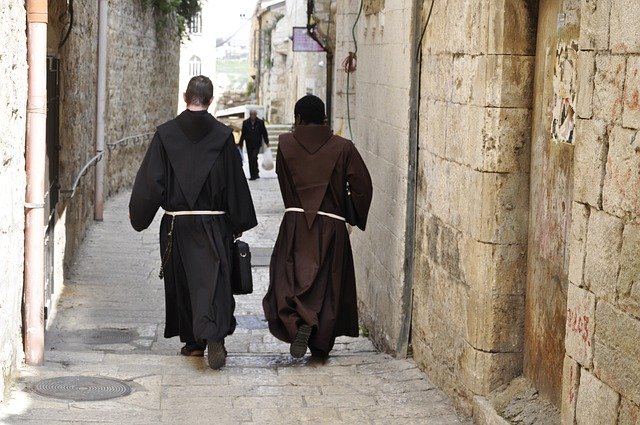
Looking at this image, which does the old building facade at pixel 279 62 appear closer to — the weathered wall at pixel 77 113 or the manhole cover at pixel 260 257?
the weathered wall at pixel 77 113

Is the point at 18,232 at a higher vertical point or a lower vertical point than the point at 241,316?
higher

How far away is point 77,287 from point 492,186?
5.26 meters

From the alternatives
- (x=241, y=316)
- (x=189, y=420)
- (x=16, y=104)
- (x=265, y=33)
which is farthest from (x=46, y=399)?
(x=265, y=33)

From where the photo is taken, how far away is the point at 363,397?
19.9ft

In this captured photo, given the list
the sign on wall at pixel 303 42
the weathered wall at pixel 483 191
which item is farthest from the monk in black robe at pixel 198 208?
the sign on wall at pixel 303 42

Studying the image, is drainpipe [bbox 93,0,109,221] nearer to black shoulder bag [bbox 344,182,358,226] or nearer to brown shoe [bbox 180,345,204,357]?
brown shoe [bbox 180,345,204,357]

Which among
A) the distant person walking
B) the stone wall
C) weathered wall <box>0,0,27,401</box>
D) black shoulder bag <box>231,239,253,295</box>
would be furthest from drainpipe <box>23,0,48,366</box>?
the distant person walking

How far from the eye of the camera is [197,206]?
6.73 metres

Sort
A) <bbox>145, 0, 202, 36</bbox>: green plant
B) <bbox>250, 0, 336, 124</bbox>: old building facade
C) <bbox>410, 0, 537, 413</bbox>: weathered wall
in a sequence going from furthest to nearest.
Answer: <bbox>250, 0, 336, 124</bbox>: old building facade < <bbox>145, 0, 202, 36</bbox>: green plant < <bbox>410, 0, 537, 413</bbox>: weathered wall

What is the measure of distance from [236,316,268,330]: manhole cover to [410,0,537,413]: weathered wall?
286 cm

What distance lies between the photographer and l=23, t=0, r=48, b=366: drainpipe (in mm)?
6234

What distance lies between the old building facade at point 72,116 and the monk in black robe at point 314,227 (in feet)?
5.10

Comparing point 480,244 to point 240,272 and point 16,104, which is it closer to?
point 240,272

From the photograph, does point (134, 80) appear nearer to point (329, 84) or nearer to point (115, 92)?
point (115, 92)
